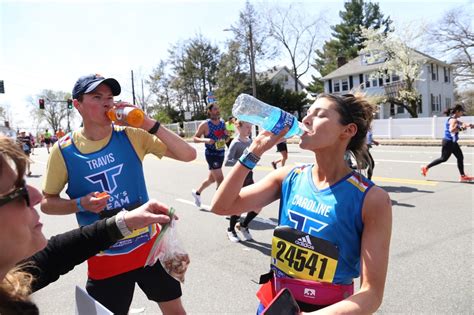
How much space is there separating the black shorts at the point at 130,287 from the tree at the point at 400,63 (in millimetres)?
35897

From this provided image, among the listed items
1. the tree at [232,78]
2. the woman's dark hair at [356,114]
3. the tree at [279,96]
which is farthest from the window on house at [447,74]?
the woman's dark hair at [356,114]

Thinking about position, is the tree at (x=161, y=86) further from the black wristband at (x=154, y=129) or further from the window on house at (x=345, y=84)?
the black wristband at (x=154, y=129)

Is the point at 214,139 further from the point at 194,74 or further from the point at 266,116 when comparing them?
the point at 194,74

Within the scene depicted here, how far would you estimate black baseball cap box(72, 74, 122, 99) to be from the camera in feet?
8.41

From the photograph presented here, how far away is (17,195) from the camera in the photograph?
1248 mm

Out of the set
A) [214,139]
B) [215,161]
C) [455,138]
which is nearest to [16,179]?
[215,161]

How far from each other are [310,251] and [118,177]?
1397 mm

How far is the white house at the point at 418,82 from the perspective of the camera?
132ft

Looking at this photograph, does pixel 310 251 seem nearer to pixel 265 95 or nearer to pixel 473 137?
pixel 473 137

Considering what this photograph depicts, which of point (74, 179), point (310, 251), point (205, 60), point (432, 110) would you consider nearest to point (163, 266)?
point (74, 179)

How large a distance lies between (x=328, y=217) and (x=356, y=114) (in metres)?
0.62

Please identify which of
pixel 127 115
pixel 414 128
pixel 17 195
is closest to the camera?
pixel 17 195

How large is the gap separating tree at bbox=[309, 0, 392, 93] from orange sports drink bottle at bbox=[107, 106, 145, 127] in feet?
169

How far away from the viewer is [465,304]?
3.45m
